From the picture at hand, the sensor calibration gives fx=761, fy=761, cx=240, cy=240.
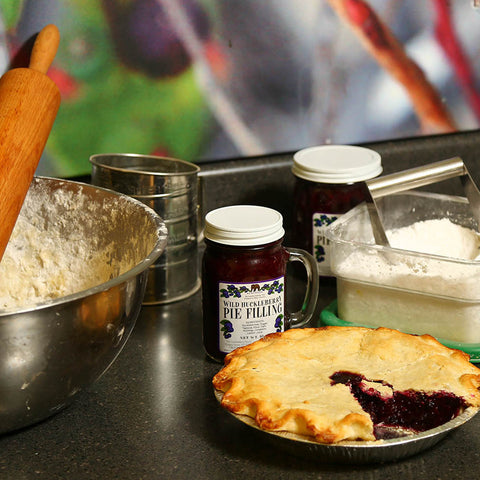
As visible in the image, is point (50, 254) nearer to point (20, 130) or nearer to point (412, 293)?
point (20, 130)

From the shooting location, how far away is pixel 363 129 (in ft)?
4.54

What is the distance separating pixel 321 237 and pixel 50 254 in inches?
15.7

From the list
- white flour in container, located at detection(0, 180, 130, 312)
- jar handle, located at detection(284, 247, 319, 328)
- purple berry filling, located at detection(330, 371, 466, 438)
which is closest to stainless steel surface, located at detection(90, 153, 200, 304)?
white flour in container, located at detection(0, 180, 130, 312)

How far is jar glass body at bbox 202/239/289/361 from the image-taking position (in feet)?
2.97

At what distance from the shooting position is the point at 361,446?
2.38 feet

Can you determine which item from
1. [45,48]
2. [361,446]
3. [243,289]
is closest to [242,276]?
[243,289]

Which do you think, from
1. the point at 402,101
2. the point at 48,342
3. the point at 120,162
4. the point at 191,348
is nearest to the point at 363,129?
the point at 402,101

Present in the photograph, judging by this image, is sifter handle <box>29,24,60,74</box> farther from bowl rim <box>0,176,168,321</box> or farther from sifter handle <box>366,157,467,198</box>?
sifter handle <box>366,157,467,198</box>

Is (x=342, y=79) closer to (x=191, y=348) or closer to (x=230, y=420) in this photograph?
(x=191, y=348)

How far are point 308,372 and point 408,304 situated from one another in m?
0.21

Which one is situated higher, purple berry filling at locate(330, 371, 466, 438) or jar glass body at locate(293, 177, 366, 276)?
jar glass body at locate(293, 177, 366, 276)

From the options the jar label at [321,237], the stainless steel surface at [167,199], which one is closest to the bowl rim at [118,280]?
the stainless steel surface at [167,199]

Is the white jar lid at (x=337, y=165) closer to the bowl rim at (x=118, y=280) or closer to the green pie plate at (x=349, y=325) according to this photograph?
the green pie plate at (x=349, y=325)

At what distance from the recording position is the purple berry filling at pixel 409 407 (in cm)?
76
